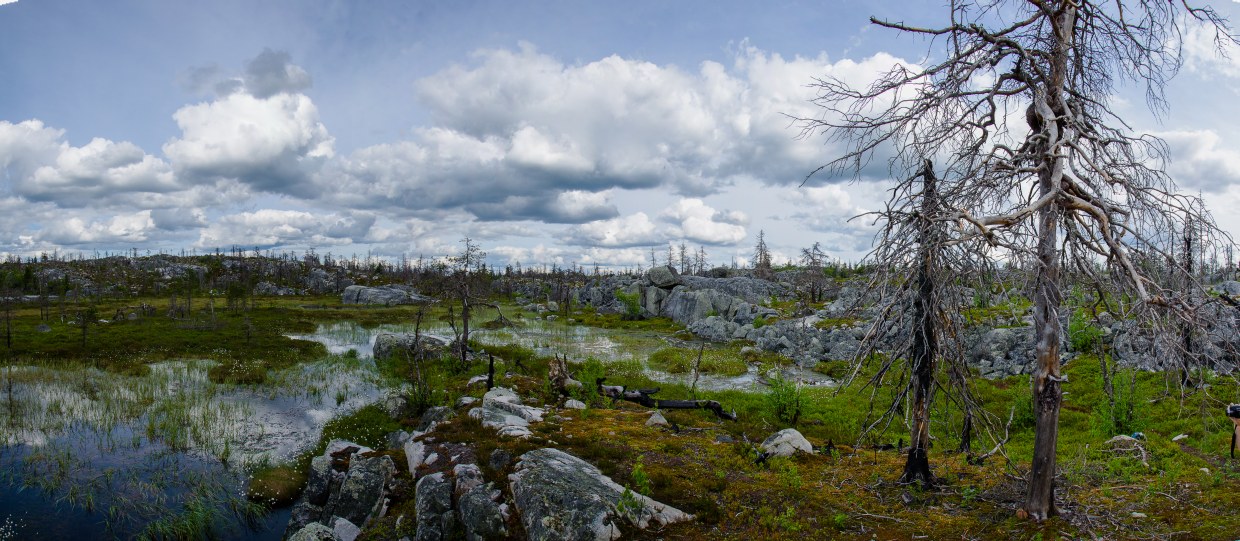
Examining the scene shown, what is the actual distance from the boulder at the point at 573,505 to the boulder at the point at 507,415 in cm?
333

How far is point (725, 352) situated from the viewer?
127 feet

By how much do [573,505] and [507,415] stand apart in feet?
23.3

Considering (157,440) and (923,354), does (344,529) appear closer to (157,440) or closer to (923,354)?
(157,440)

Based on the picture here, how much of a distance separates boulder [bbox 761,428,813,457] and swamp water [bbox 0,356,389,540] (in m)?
11.5

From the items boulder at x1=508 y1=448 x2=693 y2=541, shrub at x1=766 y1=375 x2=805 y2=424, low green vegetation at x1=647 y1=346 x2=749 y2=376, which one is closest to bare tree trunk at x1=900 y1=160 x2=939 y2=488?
boulder at x1=508 y1=448 x2=693 y2=541

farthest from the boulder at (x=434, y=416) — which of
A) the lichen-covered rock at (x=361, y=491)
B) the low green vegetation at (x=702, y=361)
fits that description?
the low green vegetation at (x=702, y=361)

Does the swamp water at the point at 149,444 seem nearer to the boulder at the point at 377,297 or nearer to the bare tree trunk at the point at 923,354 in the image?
the bare tree trunk at the point at 923,354

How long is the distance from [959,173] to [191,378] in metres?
31.8

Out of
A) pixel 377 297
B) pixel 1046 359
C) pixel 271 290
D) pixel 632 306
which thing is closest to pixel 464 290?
pixel 1046 359

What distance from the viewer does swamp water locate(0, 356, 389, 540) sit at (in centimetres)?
1290

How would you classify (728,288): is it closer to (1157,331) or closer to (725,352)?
(725,352)

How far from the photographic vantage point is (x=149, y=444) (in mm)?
17359

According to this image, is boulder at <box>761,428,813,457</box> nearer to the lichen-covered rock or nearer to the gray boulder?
the gray boulder

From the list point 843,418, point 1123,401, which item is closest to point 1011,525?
point 1123,401
